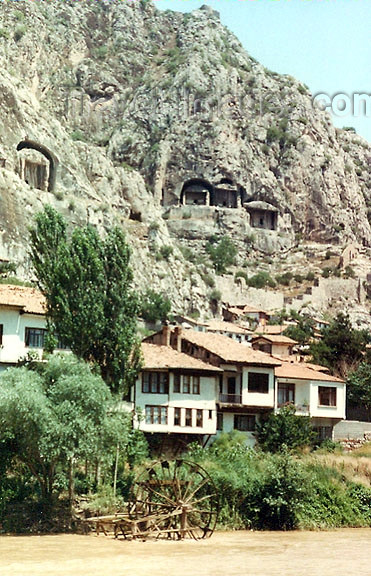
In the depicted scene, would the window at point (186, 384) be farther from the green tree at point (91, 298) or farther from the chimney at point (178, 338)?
the green tree at point (91, 298)

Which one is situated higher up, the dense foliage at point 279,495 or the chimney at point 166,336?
the chimney at point 166,336

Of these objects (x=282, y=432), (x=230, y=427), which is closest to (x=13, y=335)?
(x=230, y=427)

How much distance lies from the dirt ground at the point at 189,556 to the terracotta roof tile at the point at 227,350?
56.9 feet

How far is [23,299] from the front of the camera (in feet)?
193

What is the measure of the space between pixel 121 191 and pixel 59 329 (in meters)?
84.7

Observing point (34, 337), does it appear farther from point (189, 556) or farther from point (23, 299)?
point (189, 556)

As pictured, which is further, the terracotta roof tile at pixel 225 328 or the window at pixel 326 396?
the terracotta roof tile at pixel 225 328

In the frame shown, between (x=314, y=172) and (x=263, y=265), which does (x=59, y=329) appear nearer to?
(x=263, y=265)

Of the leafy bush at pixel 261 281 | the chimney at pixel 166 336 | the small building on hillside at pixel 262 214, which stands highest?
the small building on hillside at pixel 262 214

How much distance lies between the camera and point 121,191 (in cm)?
13300

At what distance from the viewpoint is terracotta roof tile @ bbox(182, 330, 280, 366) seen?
201ft

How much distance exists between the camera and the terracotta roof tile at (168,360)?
57.2 metres

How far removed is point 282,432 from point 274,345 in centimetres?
3077

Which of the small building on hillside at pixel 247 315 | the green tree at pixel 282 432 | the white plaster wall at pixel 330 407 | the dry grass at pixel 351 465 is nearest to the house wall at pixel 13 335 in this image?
the green tree at pixel 282 432
